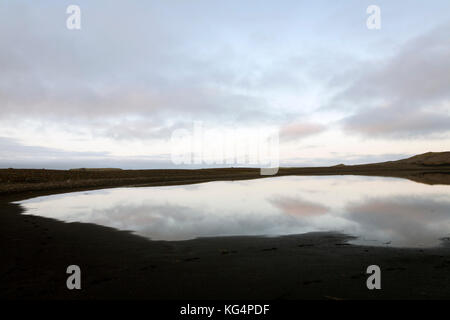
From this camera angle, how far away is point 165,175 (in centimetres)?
7138

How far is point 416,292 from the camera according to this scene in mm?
5906

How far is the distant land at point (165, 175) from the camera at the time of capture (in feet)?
122

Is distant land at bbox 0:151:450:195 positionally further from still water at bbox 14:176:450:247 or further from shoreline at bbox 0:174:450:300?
shoreline at bbox 0:174:450:300

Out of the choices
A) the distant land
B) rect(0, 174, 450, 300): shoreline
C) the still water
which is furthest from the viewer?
the distant land

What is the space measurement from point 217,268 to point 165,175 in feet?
215

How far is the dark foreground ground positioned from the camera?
6.11m

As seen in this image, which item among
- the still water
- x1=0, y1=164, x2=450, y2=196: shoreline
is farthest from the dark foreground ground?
x1=0, y1=164, x2=450, y2=196: shoreline

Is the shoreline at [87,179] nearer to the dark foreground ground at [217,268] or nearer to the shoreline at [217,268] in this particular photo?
the shoreline at [217,268]

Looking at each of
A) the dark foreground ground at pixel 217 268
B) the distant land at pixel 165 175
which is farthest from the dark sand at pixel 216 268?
the distant land at pixel 165 175

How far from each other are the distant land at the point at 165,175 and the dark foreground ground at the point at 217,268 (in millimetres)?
25627

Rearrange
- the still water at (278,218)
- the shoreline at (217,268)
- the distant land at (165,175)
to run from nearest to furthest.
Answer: the shoreline at (217,268)
the still water at (278,218)
the distant land at (165,175)

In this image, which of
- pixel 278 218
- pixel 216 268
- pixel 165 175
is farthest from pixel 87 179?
pixel 216 268

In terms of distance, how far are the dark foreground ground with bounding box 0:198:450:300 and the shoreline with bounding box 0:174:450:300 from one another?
2 centimetres
